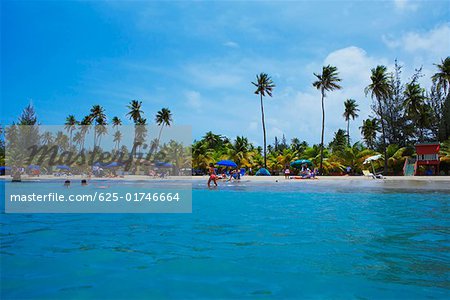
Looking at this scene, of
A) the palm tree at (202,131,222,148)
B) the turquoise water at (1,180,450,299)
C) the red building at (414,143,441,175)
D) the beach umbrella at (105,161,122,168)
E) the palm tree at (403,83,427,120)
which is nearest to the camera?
the turquoise water at (1,180,450,299)

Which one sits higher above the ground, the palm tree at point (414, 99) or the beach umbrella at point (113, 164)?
the palm tree at point (414, 99)

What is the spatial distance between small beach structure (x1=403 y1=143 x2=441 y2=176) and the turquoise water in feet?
100

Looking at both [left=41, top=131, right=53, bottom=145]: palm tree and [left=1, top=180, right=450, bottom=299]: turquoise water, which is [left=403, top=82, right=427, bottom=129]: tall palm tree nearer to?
[left=1, top=180, right=450, bottom=299]: turquoise water

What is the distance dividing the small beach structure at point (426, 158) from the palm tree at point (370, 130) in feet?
55.2

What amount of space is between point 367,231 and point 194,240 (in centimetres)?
415

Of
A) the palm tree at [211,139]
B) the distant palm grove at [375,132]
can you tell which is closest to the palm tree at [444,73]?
the distant palm grove at [375,132]

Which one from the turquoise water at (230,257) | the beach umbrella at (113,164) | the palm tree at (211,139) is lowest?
the turquoise water at (230,257)

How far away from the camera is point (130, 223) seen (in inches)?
386

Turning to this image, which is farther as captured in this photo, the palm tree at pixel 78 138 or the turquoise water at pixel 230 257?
the palm tree at pixel 78 138

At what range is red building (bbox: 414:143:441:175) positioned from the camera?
36.1 m

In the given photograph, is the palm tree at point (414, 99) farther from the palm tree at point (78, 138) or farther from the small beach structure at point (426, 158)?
the palm tree at point (78, 138)

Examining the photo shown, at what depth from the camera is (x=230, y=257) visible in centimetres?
576

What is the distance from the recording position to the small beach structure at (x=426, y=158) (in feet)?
119

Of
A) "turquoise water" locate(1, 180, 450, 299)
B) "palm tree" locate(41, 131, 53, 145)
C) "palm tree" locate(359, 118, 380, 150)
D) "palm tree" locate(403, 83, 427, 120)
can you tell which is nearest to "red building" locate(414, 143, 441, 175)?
"palm tree" locate(403, 83, 427, 120)
